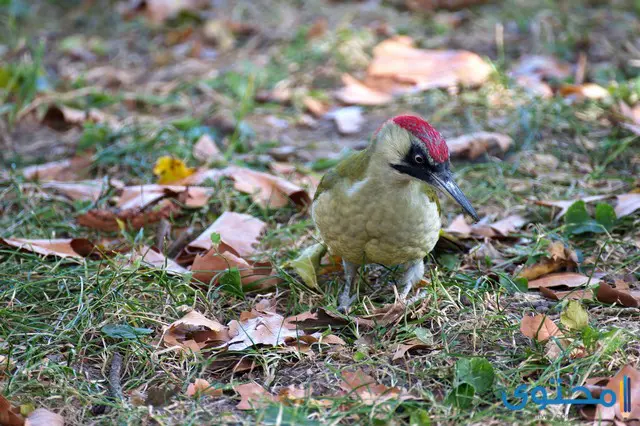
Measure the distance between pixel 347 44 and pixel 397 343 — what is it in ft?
13.4

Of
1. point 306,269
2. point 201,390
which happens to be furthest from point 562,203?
point 201,390

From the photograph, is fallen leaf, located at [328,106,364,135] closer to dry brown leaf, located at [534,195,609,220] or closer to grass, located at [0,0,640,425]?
grass, located at [0,0,640,425]

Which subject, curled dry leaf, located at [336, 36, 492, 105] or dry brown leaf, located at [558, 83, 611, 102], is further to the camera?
curled dry leaf, located at [336, 36, 492, 105]

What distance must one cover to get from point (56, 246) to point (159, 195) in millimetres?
757

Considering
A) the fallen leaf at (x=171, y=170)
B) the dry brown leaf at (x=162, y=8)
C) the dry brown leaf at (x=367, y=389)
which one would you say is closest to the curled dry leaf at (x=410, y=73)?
the fallen leaf at (x=171, y=170)

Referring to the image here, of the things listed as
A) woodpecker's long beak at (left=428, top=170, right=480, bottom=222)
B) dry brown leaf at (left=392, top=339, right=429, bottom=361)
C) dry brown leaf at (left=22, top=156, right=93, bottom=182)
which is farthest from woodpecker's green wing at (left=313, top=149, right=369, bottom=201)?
dry brown leaf at (left=22, top=156, right=93, bottom=182)

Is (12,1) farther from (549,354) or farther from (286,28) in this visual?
(549,354)

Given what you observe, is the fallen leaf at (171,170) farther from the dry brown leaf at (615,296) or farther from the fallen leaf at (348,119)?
the dry brown leaf at (615,296)

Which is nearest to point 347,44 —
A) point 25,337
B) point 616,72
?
point 616,72

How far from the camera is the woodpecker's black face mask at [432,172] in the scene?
10.4 ft

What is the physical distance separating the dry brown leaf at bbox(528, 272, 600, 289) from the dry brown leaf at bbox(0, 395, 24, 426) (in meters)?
2.17

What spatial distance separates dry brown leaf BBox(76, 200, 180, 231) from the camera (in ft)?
13.6

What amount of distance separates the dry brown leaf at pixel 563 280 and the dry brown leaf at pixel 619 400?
0.81 metres

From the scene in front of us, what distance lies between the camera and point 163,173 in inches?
185
